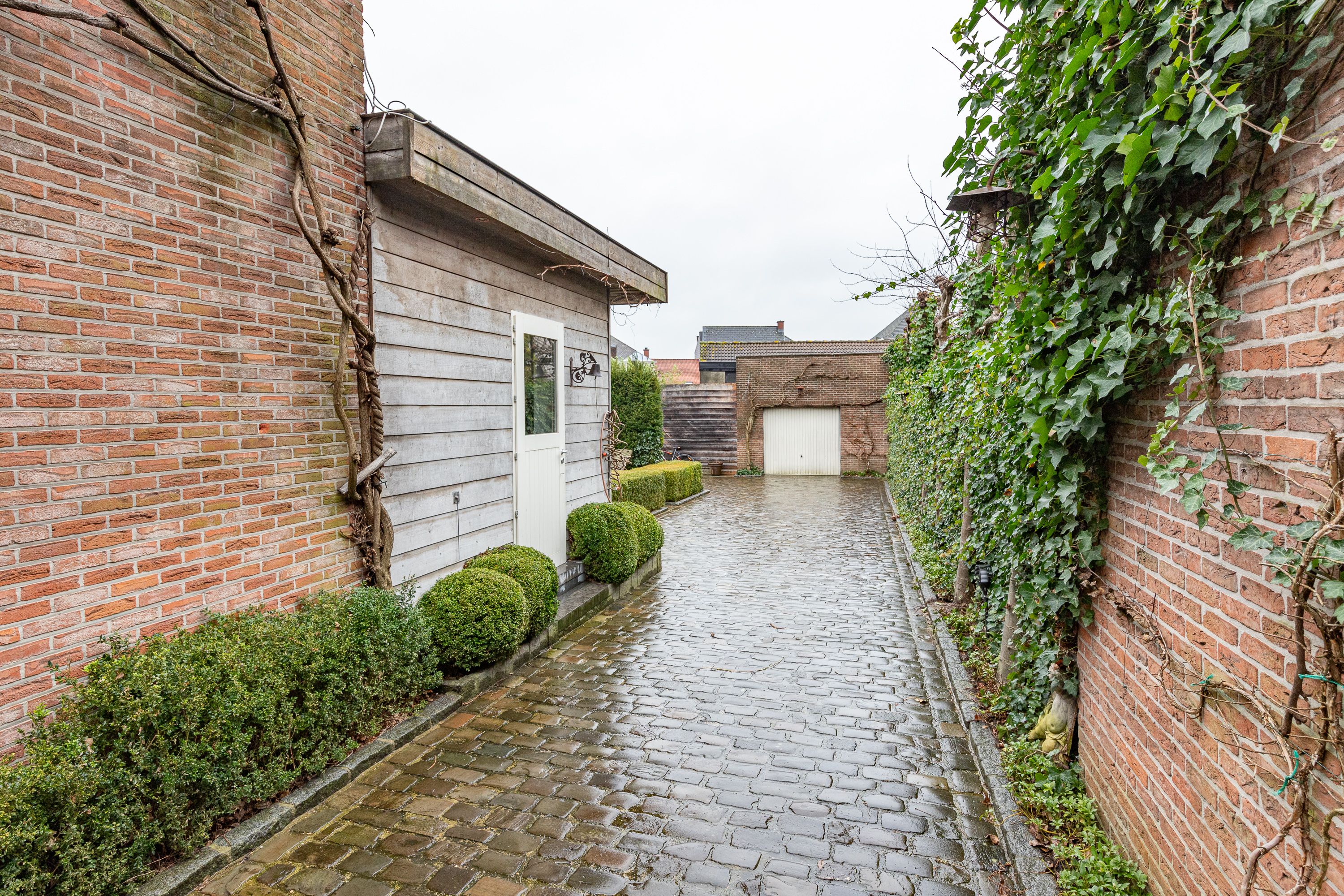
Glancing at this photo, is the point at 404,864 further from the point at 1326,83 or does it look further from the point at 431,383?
the point at 1326,83

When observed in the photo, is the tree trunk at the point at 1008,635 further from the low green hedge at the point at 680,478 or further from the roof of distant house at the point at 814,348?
the roof of distant house at the point at 814,348

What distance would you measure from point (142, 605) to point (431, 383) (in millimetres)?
2270

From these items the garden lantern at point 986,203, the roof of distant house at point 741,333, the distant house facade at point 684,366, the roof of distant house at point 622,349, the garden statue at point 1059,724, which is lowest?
the garden statue at point 1059,724

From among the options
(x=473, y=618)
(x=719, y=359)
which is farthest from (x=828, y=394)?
(x=473, y=618)

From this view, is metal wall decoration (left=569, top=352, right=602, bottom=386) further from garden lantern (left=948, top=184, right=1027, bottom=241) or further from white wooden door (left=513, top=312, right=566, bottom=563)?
garden lantern (left=948, top=184, right=1027, bottom=241)

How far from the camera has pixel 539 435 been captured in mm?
6348

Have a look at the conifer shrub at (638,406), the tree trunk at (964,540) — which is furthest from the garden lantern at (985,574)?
the conifer shrub at (638,406)

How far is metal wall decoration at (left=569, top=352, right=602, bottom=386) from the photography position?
721cm

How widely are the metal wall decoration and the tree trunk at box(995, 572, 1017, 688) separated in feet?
15.2

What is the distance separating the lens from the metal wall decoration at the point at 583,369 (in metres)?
7.21

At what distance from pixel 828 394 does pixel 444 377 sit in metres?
15.9

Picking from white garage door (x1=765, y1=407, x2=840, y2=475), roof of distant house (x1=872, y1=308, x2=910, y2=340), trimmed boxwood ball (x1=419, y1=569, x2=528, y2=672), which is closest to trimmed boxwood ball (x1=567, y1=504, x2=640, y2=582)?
trimmed boxwood ball (x1=419, y1=569, x2=528, y2=672)

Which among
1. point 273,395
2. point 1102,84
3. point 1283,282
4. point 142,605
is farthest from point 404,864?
point 1102,84

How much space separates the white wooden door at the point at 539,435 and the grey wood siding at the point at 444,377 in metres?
0.09
